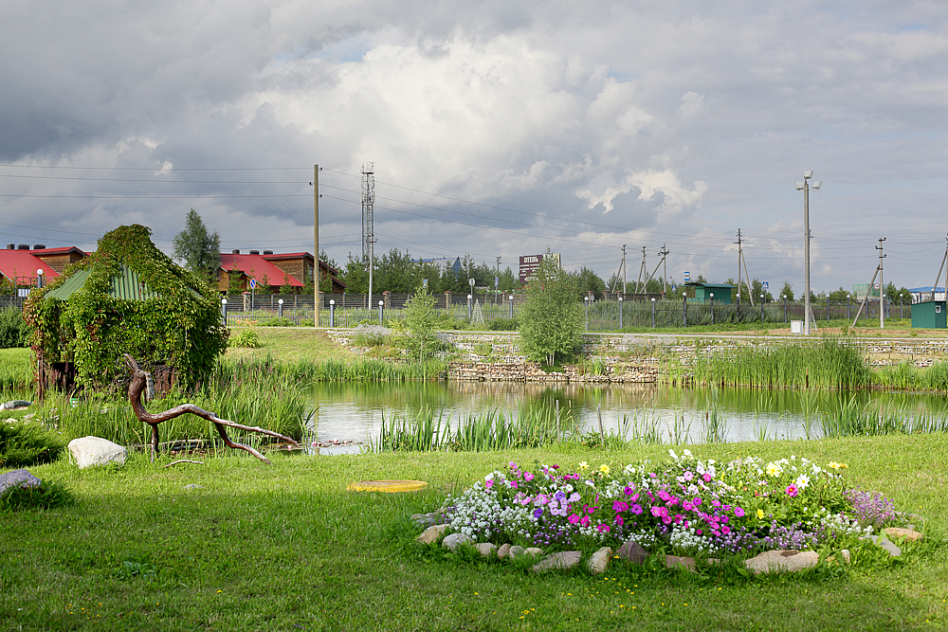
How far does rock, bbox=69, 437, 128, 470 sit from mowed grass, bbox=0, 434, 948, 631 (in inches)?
63.0

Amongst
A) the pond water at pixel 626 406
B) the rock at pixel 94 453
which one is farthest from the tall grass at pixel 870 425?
the rock at pixel 94 453

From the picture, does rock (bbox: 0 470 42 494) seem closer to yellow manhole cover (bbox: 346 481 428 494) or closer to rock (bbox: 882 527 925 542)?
yellow manhole cover (bbox: 346 481 428 494)

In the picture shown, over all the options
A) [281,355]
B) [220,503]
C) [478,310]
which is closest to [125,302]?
[220,503]

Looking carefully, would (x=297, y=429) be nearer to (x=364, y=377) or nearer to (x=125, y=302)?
(x=125, y=302)

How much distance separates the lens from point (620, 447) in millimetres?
9586

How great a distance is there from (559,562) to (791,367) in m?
18.4

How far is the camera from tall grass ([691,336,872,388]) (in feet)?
65.3

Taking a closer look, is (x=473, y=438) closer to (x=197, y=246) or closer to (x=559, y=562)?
(x=559, y=562)

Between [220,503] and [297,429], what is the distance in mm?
5783

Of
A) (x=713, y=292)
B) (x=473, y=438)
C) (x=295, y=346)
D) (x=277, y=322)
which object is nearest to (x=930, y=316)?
(x=713, y=292)

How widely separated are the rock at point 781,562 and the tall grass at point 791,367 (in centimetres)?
1485

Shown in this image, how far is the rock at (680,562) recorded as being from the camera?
439 centimetres

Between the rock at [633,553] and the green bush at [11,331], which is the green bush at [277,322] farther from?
the rock at [633,553]

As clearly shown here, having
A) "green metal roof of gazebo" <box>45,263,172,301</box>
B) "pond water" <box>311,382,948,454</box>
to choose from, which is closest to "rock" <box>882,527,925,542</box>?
"pond water" <box>311,382,948,454</box>
